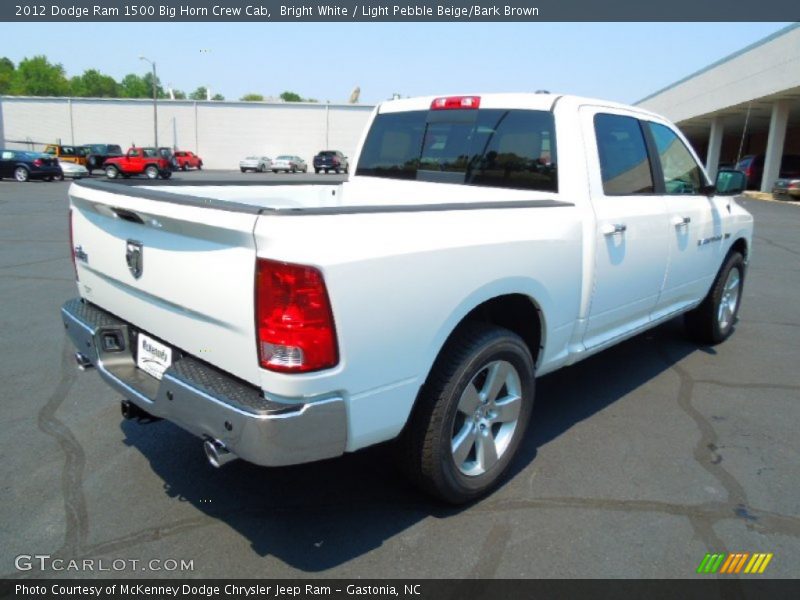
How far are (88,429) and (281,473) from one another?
134 centimetres

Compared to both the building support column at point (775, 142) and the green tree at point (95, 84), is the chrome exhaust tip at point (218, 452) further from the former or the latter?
the green tree at point (95, 84)

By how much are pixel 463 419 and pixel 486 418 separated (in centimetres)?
16

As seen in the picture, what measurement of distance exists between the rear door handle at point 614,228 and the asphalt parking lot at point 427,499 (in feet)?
4.18

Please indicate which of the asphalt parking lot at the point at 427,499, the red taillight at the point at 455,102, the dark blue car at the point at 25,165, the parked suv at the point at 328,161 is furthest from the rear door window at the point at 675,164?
the parked suv at the point at 328,161

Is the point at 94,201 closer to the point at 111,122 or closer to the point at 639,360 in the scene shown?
the point at 639,360

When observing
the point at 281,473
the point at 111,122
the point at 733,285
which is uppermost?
the point at 111,122

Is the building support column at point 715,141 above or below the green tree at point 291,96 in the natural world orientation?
below

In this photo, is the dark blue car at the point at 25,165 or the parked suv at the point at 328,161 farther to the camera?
the parked suv at the point at 328,161

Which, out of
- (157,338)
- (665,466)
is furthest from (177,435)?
(665,466)

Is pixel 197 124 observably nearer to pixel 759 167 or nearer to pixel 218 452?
pixel 759 167

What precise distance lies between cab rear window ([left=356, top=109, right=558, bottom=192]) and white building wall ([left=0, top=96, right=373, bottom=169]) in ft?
174

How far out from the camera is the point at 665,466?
11.1 ft

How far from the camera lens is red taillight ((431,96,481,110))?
13.1 ft

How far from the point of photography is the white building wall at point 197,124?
5512 centimetres
